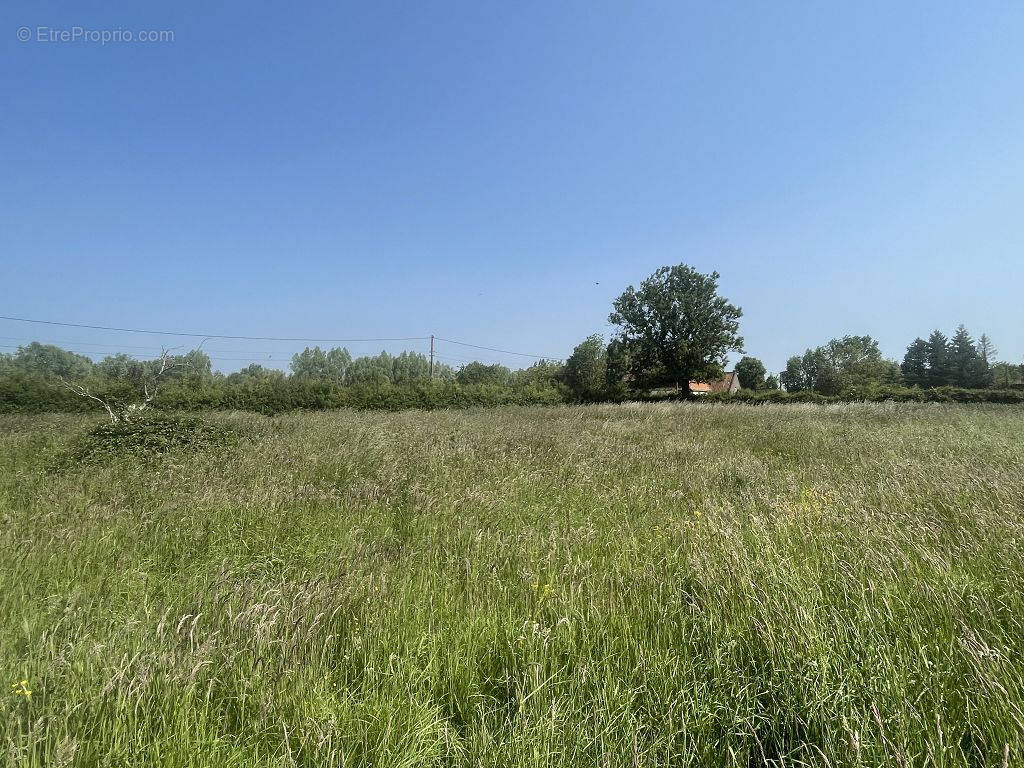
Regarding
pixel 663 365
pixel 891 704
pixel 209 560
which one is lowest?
pixel 209 560

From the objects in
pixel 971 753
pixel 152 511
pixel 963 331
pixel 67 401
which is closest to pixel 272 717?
pixel 971 753

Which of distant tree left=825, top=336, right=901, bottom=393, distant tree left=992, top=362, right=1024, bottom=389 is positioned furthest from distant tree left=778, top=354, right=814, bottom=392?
distant tree left=992, top=362, right=1024, bottom=389

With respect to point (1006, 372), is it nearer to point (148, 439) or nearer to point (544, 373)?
point (544, 373)

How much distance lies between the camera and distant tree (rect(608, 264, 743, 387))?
38.1 metres

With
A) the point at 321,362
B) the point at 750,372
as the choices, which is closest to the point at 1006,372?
the point at 750,372

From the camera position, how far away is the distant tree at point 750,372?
75.7m

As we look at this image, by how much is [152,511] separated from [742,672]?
5.61 meters

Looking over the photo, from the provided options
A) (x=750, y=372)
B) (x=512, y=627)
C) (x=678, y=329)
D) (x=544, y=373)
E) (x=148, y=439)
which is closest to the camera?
(x=512, y=627)

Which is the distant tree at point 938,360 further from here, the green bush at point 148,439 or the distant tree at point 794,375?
the green bush at point 148,439

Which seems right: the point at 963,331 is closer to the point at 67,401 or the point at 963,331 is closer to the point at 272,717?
the point at 272,717

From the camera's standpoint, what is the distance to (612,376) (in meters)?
41.6

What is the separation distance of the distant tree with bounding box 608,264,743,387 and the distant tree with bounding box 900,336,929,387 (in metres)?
54.5

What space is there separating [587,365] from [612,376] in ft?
17.9

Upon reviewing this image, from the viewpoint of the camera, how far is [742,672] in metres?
1.94
